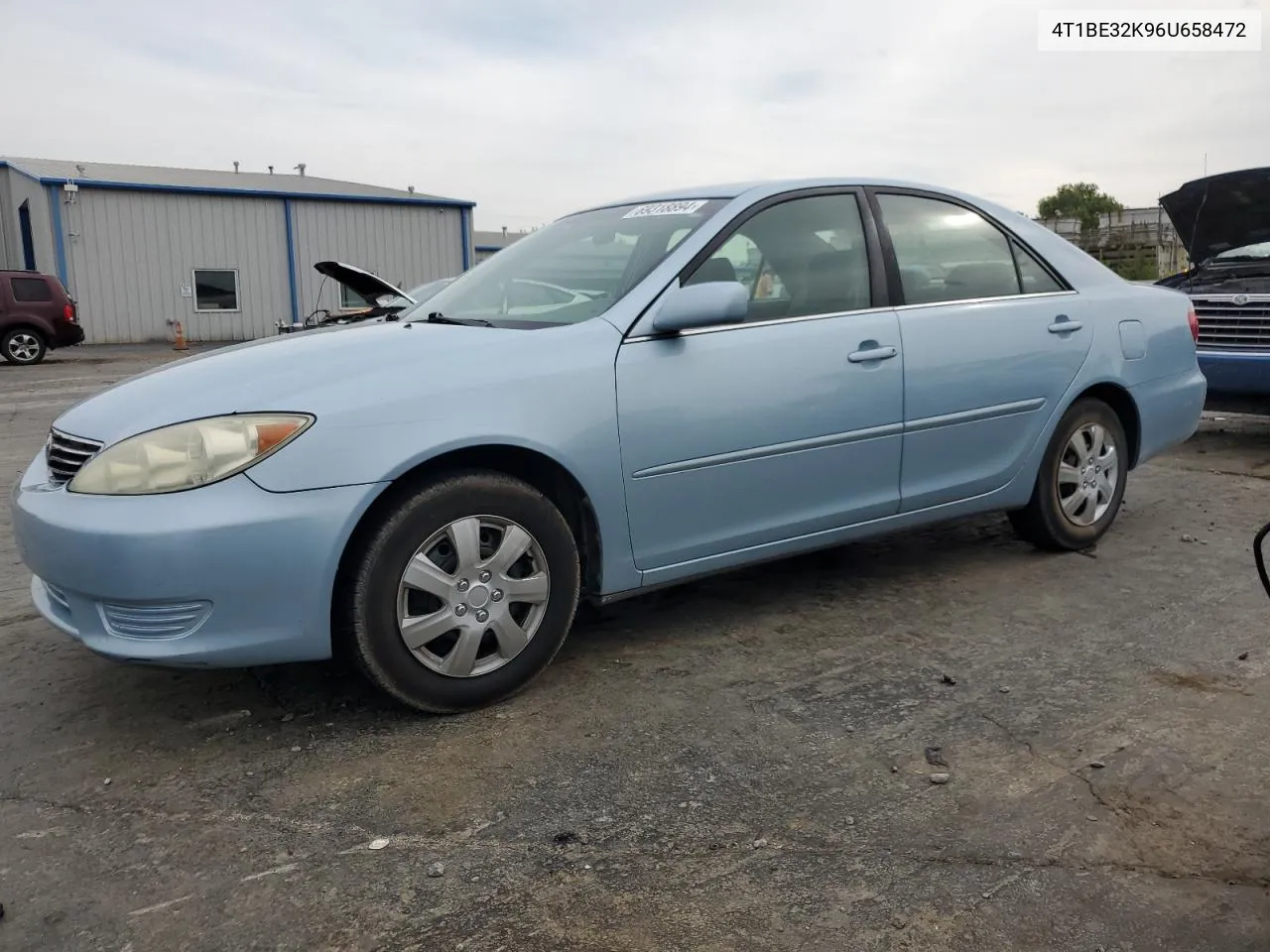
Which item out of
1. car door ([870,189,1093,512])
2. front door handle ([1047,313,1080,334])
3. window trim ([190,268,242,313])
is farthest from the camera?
window trim ([190,268,242,313])

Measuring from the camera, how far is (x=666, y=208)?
3.86m

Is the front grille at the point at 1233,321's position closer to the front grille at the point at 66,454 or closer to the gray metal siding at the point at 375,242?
the front grille at the point at 66,454

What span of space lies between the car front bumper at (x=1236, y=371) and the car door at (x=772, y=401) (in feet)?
14.1

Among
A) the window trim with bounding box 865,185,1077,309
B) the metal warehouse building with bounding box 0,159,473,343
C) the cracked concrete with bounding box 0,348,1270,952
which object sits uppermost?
the metal warehouse building with bounding box 0,159,473,343

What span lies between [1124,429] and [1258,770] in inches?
91.8

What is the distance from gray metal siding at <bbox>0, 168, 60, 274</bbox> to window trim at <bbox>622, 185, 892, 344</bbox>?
80.4ft

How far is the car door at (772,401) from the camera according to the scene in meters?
3.26

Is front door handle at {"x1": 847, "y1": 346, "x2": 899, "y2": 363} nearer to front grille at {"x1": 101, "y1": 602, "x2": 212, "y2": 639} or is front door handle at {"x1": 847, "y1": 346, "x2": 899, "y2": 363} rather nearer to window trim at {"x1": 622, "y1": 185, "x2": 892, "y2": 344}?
window trim at {"x1": 622, "y1": 185, "x2": 892, "y2": 344}

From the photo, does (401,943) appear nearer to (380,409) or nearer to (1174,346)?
(380,409)

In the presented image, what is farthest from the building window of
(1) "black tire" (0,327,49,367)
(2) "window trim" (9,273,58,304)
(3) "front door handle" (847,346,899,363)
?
(3) "front door handle" (847,346,899,363)

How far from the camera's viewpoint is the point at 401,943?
2039 mm

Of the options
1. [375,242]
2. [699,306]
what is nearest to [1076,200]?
[375,242]

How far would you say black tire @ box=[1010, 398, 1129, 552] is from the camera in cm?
441

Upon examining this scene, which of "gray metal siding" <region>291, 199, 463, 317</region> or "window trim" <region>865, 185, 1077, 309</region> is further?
"gray metal siding" <region>291, 199, 463, 317</region>
